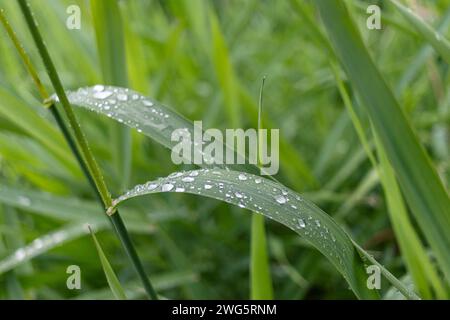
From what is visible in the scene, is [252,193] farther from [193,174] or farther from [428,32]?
[428,32]

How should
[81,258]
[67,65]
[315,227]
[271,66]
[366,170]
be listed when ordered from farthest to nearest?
[67,65]
[271,66]
[366,170]
[81,258]
[315,227]

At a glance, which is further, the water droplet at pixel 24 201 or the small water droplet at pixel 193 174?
the water droplet at pixel 24 201

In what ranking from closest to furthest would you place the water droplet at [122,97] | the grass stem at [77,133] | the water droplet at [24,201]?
1. the grass stem at [77,133]
2. the water droplet at [122,97]
3. the water droplet at [24,201]

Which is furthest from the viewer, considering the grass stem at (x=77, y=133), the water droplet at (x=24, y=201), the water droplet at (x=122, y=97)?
the water droplet at (x=24, y=201)

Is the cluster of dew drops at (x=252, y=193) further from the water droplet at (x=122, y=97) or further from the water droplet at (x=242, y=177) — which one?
the water droplet at (x=122, y=97)

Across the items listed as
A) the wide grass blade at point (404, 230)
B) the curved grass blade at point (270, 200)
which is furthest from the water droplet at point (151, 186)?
the wide grass blade at point (404, 230)

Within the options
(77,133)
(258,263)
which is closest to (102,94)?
(77,133)
